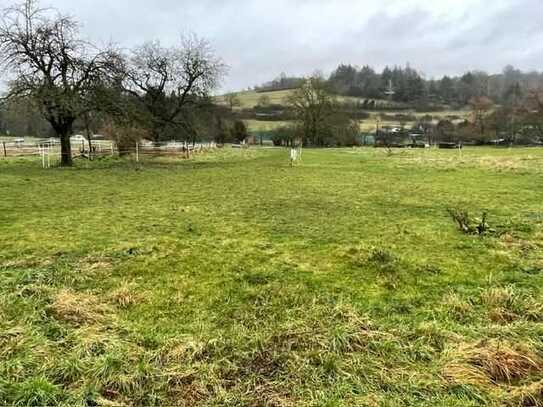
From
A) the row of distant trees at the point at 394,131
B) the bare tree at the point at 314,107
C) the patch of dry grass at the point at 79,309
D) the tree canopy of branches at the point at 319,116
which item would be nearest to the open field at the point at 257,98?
the row of distant trees at the point at 394,131

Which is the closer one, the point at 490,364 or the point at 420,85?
the point at 490,364

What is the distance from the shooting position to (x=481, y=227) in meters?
7.41

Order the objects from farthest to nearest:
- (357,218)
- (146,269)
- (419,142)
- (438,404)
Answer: (419,142) < (357,218) < (146,269) < (438,404)

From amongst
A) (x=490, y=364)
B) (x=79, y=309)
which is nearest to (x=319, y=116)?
(x=79, y=309)

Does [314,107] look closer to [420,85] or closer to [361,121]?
[361,121]

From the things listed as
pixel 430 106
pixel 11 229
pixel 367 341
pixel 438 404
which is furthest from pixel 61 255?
pixel 430 106

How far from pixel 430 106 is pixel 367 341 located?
9584 centimetres

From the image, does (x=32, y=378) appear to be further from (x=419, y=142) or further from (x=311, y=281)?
(x=419, y=142)

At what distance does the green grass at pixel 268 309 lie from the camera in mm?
2885

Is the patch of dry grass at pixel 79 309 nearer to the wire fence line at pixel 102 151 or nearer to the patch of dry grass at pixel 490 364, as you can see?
the patch of dry grass at pixel 490 364

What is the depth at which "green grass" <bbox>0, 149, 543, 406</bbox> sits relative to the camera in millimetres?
2885

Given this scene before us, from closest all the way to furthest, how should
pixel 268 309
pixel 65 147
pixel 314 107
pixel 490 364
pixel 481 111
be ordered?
1. pixel 490 364
2. pixel 268 309
3. pixel 65 147
4. pixel 314 107
5. pixel 481 111

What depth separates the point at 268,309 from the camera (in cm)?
419

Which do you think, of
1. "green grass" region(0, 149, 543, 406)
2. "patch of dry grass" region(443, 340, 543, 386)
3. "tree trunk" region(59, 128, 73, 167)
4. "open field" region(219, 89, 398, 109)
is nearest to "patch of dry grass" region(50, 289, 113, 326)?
"green grass" region(0, 149, 543, 406)
